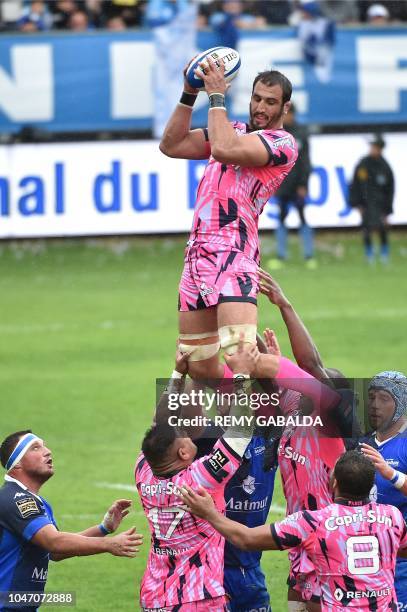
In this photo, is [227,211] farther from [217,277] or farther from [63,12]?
[63,12]

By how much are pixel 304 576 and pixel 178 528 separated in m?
1.07

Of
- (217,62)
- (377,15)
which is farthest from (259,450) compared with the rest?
(377,15)

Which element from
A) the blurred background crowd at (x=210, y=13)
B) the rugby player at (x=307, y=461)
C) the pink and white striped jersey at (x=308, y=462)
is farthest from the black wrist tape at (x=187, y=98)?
the blurred background crowd at (x=210, y=13)

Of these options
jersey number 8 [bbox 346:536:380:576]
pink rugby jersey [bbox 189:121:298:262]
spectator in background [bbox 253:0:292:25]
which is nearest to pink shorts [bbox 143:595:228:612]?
jersey number 8 [bbox 346:536:380:576]

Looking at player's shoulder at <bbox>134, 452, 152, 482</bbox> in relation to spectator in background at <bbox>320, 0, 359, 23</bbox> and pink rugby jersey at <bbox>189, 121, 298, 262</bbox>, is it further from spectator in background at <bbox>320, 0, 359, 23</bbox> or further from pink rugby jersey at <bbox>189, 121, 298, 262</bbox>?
spectator in background at <bbox>320, 0, 359, 23</bbox>

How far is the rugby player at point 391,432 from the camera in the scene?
25.5ft

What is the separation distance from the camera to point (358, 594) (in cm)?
655

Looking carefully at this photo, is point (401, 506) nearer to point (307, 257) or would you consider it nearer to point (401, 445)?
point (401, 445)

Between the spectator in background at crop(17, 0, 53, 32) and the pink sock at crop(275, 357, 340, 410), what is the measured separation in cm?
1793

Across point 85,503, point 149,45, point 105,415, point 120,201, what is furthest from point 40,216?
point 85,503

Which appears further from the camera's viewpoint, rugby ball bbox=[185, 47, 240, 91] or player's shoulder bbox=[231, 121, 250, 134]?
player's shoulder bbox=[231, 121, 250, 134]

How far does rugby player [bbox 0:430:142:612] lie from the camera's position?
729 cm

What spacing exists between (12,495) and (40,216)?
662 inches

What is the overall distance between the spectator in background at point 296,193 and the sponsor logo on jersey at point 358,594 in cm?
1673
